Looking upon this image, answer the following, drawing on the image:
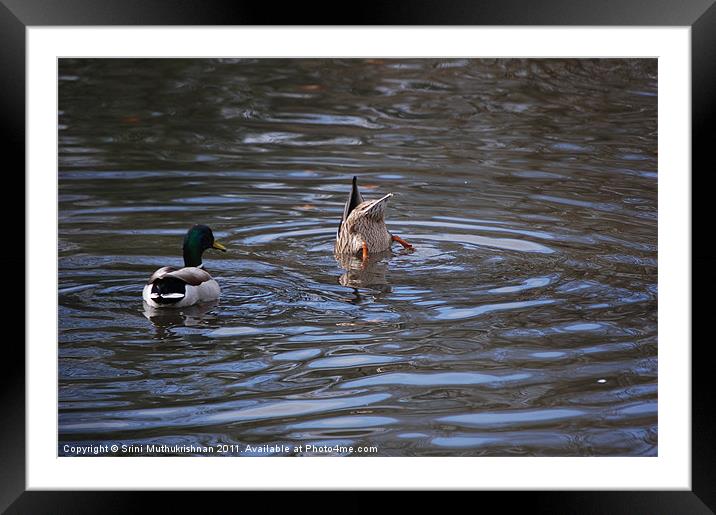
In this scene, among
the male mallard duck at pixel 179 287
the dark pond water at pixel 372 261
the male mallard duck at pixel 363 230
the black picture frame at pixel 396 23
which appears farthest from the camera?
the male mallard duck at pixel 363 230

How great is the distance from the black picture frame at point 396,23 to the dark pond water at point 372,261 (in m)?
0.48

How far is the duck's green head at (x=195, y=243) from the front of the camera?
964cm

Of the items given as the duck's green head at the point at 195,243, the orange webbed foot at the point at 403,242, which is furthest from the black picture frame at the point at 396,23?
the orange webbed foot at the point at 403,242

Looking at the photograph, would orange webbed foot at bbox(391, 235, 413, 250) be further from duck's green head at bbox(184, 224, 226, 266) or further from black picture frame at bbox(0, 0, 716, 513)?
black picture frame at bbox(0, 0, 716, 513)

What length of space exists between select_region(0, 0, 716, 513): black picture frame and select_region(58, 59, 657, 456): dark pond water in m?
0.48

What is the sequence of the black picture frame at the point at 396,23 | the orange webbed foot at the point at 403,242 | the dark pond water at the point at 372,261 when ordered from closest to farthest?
Answer: the black picture frame at the point at 396,23, the dark pond water at the point at 372,261, the orange webbed foot at the point at 403,242

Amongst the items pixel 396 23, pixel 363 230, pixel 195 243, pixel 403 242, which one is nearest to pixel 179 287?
pixel 195 243

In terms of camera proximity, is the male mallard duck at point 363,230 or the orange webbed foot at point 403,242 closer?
the male mallard duck at point 363,230

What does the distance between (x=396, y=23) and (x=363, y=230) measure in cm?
526

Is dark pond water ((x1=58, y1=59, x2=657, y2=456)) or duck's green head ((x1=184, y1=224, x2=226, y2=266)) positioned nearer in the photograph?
Result: dark pond water ((x1=58, y1=59, x2=657, y2=456))

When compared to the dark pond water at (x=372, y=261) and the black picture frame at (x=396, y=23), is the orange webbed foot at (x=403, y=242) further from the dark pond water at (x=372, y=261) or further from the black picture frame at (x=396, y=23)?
the black picture frame at (x=396, y=23)

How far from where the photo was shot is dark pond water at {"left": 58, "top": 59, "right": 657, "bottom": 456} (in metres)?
6.72

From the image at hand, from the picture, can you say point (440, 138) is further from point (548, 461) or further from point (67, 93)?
point (548, 461)

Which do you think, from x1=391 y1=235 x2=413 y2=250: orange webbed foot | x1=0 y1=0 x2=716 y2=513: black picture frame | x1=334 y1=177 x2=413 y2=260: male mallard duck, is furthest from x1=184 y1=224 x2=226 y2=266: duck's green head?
x1=0 y1=0 x2=716 y2=513: black picture frame
